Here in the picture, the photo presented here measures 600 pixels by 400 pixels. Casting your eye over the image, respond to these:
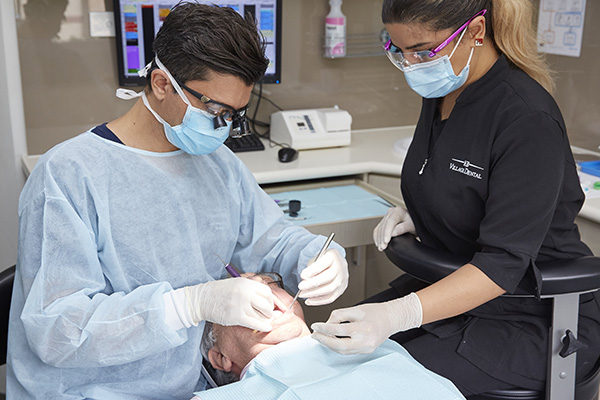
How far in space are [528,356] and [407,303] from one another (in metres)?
0.30

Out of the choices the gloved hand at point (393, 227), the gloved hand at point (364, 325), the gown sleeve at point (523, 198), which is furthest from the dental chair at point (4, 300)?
the gown sleeve at point (523, 198)

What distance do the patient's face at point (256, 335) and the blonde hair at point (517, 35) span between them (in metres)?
0.75

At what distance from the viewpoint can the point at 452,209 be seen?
4.93 ft

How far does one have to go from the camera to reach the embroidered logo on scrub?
143 cm

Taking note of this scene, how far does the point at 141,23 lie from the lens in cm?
227

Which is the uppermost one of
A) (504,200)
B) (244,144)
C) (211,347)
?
(504,200)

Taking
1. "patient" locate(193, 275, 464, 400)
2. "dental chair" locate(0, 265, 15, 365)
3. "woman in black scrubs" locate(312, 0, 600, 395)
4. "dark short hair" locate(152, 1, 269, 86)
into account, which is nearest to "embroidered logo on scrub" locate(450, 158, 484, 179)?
"woman in black scrubs" locate(312, 0, 600, 395)

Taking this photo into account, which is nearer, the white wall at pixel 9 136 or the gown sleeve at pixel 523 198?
the gown sleeve at pixel 523 198

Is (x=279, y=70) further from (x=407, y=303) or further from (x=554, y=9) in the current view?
(x=407, y=303)

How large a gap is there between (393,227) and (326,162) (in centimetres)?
69

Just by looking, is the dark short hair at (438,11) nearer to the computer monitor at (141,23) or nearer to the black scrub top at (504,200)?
the black scrub top at (504,200)

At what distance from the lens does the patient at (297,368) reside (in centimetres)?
119

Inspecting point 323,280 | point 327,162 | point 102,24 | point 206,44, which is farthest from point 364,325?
point 102,24

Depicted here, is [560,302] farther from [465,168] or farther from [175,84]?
[175,84]
